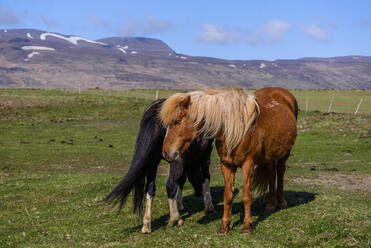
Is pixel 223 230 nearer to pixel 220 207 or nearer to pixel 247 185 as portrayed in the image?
pixel 247 185

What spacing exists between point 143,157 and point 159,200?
2605 mm

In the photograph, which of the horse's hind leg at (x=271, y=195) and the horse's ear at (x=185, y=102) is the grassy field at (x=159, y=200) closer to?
the horse's hind leg at (x=271, y=195)

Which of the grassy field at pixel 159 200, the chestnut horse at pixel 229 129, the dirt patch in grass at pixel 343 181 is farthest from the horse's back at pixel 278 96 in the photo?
the dirt patch in grass at pixel 343 181

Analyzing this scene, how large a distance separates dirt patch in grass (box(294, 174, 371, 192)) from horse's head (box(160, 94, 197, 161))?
8395 millimetres

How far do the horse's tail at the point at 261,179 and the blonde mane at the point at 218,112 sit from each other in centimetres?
214

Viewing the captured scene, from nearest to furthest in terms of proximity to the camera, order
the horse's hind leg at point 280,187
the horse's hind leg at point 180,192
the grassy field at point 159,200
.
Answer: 1. the grassy field at point 159,200
2. the horse's hind leg at point 180,192
3. the horse's hind leg at point 280,187

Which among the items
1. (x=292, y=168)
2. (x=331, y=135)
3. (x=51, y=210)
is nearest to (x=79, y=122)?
(x=331, y=135)

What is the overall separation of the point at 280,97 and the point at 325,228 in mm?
3537

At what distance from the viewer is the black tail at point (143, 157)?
27.0ft

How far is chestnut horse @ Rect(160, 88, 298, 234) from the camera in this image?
721 centimetres

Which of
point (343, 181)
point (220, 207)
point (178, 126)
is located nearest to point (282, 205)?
point (220, 207)

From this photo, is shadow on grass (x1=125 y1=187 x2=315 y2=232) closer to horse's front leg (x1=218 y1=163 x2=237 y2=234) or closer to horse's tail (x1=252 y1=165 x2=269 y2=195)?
horse's tail (x1=252 y1=165 x2=269 y2=195)

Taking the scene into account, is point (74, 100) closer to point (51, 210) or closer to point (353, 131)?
point (353, 131)

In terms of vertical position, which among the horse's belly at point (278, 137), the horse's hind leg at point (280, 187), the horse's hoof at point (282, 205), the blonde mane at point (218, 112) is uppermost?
the blonde mane at point (218, 112)
